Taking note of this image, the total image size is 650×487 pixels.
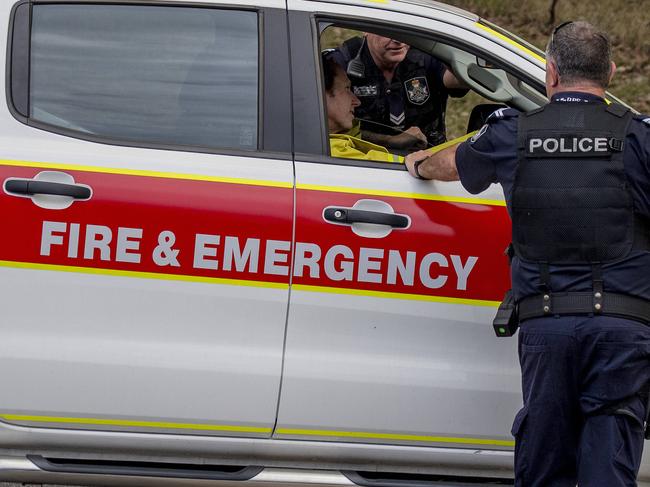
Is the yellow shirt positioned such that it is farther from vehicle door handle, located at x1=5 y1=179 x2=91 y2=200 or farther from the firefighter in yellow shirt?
vehicle door handle, located at x1=5 y1=179 x2=91 y2=200

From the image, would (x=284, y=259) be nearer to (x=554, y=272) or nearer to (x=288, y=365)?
(x=288, y=365)

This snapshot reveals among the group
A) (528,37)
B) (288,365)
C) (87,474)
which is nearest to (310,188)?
(288,365)

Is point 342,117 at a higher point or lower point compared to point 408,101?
lower

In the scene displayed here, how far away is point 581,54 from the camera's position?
349 cm

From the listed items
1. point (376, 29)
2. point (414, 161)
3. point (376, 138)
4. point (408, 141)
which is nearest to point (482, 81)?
point (408, 141)

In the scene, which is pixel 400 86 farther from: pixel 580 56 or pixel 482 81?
pixel 580 56

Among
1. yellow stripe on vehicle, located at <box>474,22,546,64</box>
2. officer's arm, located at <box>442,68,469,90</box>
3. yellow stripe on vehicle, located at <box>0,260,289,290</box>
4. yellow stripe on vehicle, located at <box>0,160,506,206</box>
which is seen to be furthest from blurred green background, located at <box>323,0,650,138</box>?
yellow stripe on vehicle, located at <box>0,260,289,290</box>

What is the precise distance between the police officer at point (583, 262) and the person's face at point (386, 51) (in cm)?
188

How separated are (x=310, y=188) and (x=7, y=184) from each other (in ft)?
2.83

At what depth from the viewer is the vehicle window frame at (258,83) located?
12.6 feet

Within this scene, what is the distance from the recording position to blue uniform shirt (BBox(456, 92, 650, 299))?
3447 millimetres

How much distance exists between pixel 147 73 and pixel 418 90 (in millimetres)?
1720

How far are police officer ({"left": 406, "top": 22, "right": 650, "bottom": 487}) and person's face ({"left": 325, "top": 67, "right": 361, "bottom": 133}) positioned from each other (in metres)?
1.06

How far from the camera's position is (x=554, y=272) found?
350 centimetres
